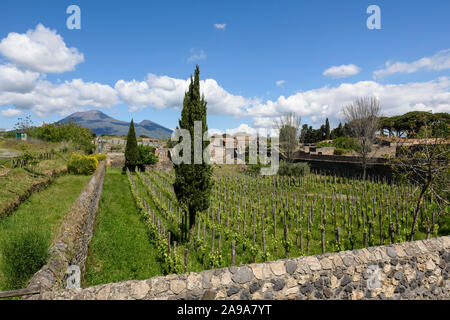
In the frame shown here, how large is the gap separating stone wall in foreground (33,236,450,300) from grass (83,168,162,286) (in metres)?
4.29

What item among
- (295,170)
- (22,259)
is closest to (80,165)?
(22,259)

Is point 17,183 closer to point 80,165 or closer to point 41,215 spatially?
point 41,215

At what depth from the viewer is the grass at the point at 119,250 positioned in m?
7.51

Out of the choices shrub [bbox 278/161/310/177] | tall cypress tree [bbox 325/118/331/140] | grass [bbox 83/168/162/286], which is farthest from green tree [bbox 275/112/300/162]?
tall cypress tree [bbox 325/118/331/140]

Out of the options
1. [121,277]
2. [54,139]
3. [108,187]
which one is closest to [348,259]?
[121,277]

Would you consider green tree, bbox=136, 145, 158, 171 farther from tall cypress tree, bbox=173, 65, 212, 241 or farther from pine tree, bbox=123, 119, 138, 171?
tall cypress tree, bbox=173, 65, 212, 241

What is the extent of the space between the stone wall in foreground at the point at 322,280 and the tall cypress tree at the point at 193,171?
20.3 feet

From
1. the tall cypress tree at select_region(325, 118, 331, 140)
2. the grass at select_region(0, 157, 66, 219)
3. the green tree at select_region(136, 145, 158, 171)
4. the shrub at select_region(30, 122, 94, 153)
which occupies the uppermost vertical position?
the tall cypress tree at select_region(325, 118, 331, 140)

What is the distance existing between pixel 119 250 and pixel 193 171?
4179 millimetres

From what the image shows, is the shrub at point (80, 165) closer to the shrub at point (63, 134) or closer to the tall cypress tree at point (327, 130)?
the shrub at point (63, 134)

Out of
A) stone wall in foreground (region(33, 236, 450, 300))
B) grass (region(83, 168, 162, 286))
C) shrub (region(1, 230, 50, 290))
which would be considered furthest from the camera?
grass (region(83, 168, 162, 286))

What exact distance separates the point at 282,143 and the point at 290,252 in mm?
25274

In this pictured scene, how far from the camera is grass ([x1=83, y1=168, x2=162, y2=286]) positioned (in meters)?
7.51
